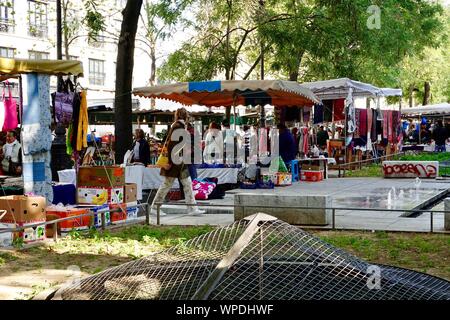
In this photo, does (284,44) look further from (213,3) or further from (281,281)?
(281,281)

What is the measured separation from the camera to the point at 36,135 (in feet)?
35.0

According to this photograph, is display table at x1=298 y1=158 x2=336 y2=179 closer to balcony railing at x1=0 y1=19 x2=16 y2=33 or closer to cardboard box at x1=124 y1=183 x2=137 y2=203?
cardboard box at x1=124 y1=183 x2=137 y2=203

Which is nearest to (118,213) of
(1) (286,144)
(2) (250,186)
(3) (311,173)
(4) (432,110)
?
(2) (250,186)

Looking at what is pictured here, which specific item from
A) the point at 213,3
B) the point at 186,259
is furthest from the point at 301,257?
the point at 213,3

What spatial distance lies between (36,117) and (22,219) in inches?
77.5

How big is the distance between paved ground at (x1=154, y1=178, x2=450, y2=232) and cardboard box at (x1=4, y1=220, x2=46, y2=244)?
7.96ft

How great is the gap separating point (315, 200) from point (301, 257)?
5.27 meters

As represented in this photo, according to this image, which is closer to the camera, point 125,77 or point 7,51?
point 125,77

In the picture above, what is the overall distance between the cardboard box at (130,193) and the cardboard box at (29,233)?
2.20 meters

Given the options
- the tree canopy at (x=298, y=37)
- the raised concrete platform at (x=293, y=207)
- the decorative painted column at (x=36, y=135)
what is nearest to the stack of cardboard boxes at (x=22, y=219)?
the decorative painted column at (x=36, y=135)

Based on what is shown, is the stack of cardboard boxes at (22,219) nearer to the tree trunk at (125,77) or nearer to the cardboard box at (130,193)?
the cardboard box at (130,193)

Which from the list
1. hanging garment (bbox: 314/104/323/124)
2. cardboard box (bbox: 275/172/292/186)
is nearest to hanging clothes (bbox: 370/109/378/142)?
hanging garment (bbox: 314/104/323/124)

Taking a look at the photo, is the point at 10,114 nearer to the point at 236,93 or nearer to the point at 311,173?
the point at 236,93

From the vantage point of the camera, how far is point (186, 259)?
19.0 feet
